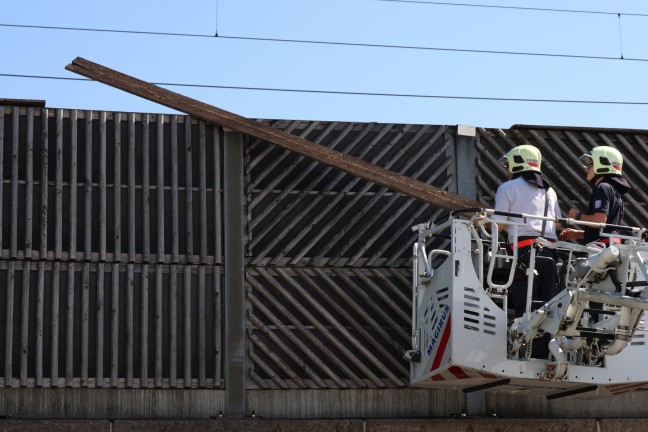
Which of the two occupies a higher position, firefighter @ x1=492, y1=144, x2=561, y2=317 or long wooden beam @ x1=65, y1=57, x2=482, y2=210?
long wooden beam @ x1=65, y1=57, x2=482, y2=210

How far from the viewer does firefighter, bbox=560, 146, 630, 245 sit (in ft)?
52.1

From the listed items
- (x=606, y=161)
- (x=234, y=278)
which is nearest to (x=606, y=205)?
(x=606, y=161)

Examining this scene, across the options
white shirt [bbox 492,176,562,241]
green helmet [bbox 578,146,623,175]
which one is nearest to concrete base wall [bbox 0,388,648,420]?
white shirt [bbox 492,176,562,241]

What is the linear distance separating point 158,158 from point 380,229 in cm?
295

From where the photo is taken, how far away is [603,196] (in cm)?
1590

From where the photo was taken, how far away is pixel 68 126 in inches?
675

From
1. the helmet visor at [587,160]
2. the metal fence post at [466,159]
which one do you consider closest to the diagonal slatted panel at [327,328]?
the metal fence post at [466,159]

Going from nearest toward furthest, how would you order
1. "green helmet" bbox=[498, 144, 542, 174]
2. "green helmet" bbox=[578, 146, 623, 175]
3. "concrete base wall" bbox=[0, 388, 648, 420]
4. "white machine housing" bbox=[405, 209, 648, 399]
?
1. "white machine housing" bbox=[405, 209, 648, 399]
2. "green helmet" bbox=[498, 144, 542, 174]
3. "green helmet" bbox=[578, 146, 623, 175]
4. "concrete base wall" bbox=[0, 388, 648, 420]

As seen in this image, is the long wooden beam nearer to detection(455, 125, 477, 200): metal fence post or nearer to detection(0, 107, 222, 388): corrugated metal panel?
detection(0, 107, 222, 388): corrugated metal panel

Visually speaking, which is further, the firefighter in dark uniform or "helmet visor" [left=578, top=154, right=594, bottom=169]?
"helmet visor" [left=578, top=154, right=594, bottom=169]

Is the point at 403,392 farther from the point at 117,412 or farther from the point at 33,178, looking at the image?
the point at 33,178

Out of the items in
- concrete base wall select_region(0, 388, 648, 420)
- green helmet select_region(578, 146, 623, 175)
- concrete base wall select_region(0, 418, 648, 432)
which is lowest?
concrete base wall select_region(0, 418, 648, 432)

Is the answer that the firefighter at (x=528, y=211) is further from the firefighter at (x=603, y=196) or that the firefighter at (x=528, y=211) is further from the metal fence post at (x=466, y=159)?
the metal fence post at (x=466, y=159)

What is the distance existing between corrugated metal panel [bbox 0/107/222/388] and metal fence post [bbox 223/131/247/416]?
0.13 metres
